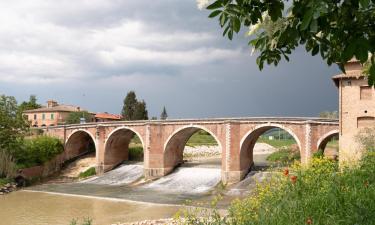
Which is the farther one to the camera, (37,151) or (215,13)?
(37,151)

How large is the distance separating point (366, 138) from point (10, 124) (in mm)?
34289

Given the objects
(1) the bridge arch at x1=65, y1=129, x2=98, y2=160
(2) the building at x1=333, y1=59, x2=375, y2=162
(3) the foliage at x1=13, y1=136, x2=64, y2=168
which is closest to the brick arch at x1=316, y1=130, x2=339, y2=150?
(2) the building at x1=333, y1=59, x2=375, y2=162

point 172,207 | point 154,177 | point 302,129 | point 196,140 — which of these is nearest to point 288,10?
point 172,207

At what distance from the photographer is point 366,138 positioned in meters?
23.9

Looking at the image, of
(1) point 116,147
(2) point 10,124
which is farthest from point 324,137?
(2) point 10,124

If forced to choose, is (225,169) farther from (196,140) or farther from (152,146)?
(196,140)

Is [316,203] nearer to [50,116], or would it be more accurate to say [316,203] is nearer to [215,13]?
[215,13]

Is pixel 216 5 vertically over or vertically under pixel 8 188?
over

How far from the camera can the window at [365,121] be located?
87.2 ft

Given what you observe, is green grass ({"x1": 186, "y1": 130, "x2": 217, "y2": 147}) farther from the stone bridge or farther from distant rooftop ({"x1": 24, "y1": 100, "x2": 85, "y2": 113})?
distant rooftop ({"x1": 24, "y1": 100, "x2": 85, "y2": 113})

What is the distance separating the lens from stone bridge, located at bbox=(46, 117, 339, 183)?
1385 inches

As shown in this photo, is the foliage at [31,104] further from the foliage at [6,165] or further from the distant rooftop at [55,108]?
the foliage at [6,165]

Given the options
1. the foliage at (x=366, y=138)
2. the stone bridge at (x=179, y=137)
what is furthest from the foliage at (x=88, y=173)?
the foliage at (x=366, y=138)

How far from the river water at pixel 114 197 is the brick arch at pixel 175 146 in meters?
1.07
